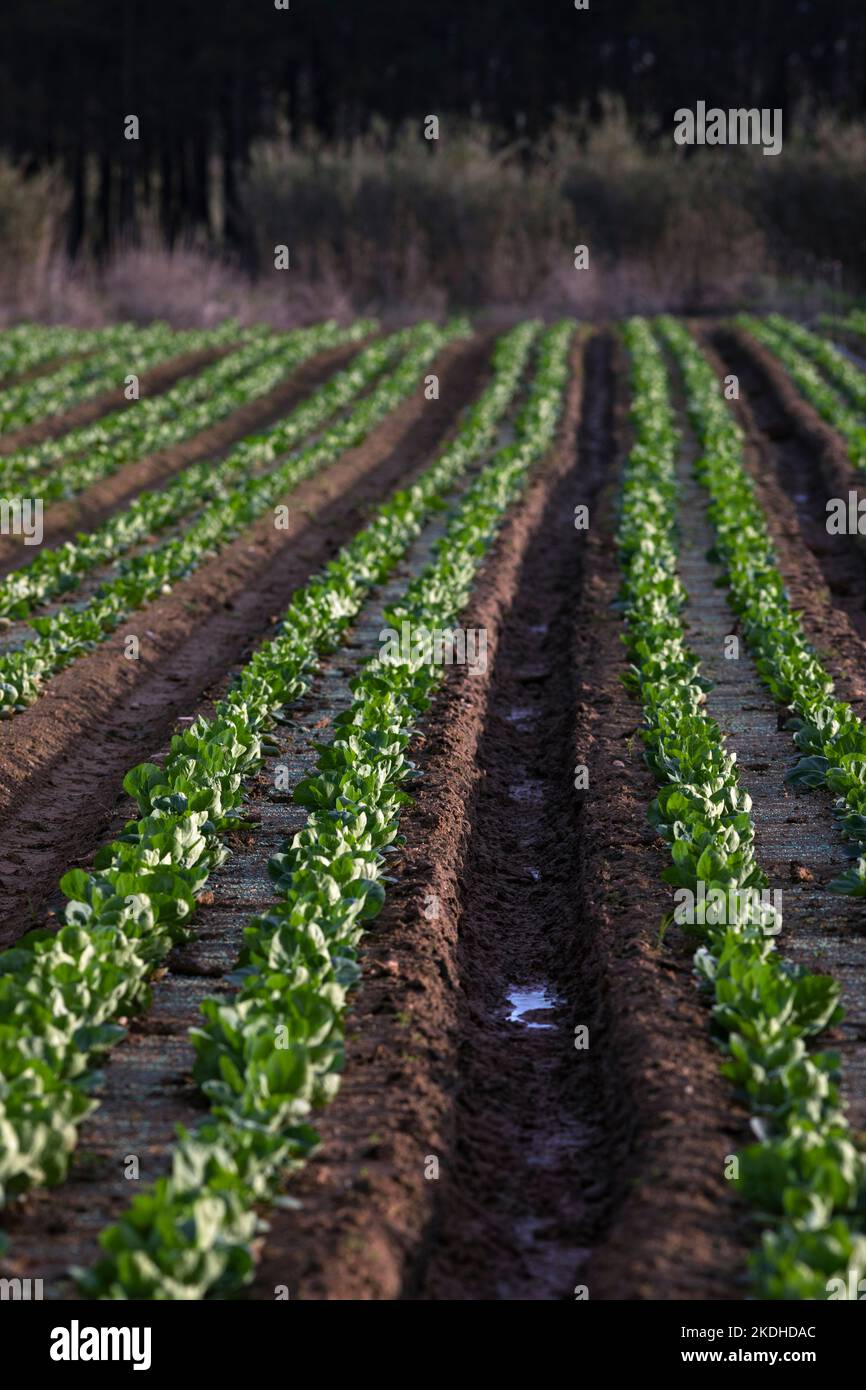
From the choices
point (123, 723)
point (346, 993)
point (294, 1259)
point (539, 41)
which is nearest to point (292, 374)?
point (123, 723)

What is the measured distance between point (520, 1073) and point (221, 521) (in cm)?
884

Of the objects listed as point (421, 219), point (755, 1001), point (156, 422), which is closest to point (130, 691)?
point (755, 1001)

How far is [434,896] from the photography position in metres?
6.42

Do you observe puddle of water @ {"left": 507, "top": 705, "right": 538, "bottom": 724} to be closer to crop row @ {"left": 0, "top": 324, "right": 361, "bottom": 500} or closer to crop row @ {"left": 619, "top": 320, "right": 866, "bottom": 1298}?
crop row @ {"left": 619, "top": 320, "right": 866, "bottom": 1298}

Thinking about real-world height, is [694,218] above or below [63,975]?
above

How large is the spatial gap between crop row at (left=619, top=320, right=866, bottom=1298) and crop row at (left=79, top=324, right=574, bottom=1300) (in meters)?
1.25

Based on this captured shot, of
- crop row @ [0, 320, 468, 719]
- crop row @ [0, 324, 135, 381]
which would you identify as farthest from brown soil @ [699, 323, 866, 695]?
crop row @ [0, 324, 135, 381]

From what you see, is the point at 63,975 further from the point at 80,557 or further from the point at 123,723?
the point at 80,557

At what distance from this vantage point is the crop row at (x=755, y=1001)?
3947 mm

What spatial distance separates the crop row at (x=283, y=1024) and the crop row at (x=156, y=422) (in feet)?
25.9

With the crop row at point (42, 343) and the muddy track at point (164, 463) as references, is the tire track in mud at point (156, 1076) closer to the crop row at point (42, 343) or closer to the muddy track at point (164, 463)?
the muddy track at point (164, 463)

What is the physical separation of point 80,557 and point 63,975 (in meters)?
7.83

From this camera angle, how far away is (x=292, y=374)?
968 inches

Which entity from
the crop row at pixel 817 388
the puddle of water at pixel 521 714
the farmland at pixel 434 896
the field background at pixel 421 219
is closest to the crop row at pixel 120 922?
the farmland at pixel 434 896
